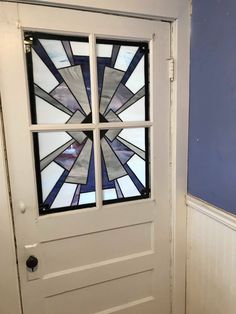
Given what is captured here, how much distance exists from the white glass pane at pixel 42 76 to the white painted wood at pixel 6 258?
0.29 metres

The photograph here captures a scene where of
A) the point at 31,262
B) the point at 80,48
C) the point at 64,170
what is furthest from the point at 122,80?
the point at 31,262

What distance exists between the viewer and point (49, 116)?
1239 mm

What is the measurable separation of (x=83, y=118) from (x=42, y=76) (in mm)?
264

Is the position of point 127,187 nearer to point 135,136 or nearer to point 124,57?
point 135,136

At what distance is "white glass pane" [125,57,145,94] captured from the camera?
1362 mm

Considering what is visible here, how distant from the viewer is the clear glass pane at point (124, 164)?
4.50 feet

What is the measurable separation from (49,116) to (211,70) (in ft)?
2.61

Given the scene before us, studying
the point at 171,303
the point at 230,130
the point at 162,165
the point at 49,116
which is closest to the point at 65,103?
the point at 49,116

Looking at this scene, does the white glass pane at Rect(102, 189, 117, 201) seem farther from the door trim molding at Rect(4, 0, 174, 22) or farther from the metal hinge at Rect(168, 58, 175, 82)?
the door trim molding at Rect(4, 0, 174, 22)

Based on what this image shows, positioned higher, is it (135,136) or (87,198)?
(135,136)

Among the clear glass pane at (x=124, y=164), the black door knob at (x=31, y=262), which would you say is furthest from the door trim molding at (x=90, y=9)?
the black door knob at (x=31, y=262)

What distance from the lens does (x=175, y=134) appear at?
145 cm

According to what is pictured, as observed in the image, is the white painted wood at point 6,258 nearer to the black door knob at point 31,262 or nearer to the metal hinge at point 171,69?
the black door knob at point 31,262

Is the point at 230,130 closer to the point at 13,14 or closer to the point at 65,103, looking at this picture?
the point at 65,103
